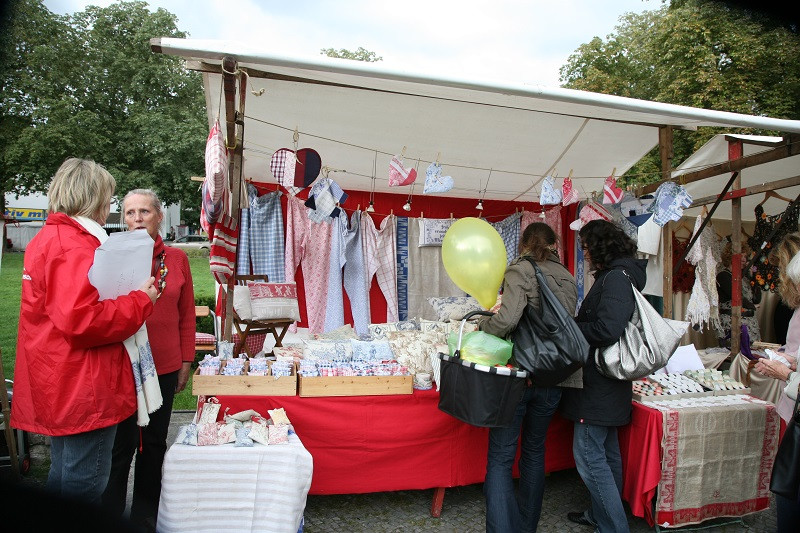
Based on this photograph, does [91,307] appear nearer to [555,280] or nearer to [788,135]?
[555,280]

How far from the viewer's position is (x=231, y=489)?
7.44 ft

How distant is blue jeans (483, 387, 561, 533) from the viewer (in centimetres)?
244

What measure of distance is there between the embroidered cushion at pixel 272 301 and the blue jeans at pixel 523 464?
2911mm

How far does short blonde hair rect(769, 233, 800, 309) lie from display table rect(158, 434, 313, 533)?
7.73ft

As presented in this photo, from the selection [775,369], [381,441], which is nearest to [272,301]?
[381,441]

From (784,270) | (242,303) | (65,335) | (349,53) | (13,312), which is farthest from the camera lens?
(349,53)

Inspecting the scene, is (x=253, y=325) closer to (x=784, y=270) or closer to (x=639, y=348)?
(x=639, y=348)

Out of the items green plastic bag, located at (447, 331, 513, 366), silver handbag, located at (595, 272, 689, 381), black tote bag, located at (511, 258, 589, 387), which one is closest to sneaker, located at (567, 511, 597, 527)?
silver handbag, located at (595, 272, 689, 381)

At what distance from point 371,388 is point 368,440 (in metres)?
0.30

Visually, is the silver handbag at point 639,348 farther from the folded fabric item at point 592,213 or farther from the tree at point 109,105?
the tree at point 109,105

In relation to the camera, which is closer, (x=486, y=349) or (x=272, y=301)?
(x=486, y=349)

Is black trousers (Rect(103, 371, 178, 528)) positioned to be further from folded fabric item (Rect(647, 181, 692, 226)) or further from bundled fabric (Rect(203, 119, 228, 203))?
folded fabric item (Rect(647, 181, 692, 226))

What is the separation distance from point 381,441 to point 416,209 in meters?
3.73

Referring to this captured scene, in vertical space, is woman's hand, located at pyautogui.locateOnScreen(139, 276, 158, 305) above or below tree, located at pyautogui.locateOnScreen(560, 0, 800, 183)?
below
